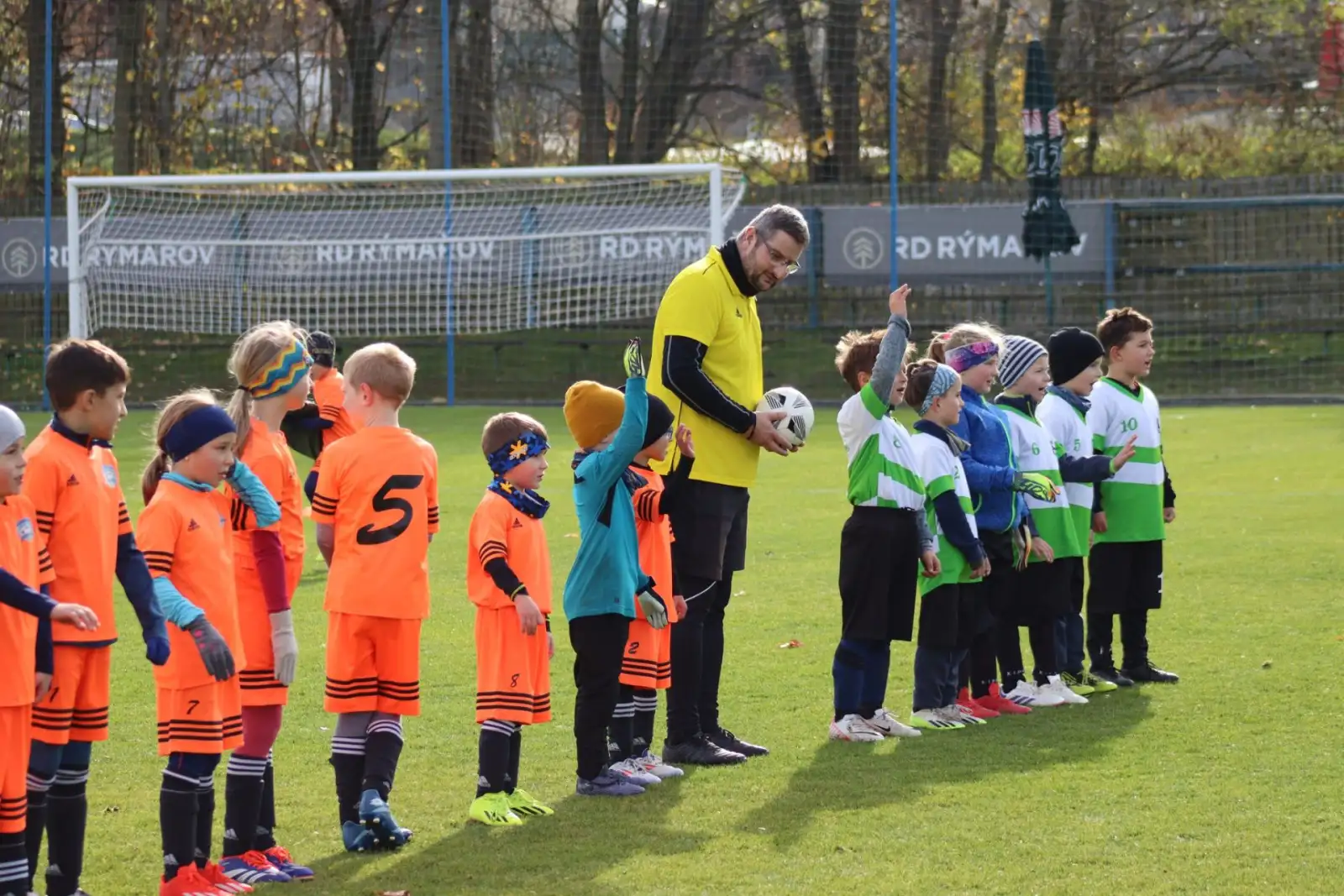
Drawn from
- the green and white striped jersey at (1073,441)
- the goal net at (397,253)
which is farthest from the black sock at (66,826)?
the goal net at (397,253)

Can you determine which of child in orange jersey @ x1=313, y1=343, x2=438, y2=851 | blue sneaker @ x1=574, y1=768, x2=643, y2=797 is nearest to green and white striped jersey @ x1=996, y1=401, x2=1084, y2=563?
blue sneaker @ x1=574, y1=768, x2=643, y2=797

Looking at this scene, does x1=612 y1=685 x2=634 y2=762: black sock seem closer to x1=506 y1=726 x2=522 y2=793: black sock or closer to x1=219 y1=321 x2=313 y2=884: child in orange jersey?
x1=506 y1=726 x2=522 y2=793: black sock

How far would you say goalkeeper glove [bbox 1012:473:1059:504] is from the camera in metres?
Answer: 6.66

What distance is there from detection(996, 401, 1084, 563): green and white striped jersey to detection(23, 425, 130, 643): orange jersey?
3.70 metres

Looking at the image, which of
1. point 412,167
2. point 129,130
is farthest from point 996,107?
point 129,130

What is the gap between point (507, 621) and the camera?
17.2ft

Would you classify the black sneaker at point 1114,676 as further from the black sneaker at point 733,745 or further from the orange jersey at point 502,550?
the orange jersey at point 502,550

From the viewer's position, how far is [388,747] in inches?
196

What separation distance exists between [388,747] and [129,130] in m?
21.4

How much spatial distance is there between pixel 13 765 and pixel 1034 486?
156 inches

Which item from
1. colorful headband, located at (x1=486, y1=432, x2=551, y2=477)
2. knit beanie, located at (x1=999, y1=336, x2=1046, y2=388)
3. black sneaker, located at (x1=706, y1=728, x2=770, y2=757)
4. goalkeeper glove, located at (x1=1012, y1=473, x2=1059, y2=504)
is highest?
knit beanie, located at (x1=999, y1=336, x2=1046, y2=388)

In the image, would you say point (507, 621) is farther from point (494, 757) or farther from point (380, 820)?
point (380, 820)

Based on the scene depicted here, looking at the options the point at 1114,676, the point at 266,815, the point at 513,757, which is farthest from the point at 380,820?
the point at 1114,676

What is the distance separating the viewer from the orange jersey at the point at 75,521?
14.0 ft
